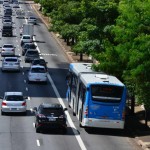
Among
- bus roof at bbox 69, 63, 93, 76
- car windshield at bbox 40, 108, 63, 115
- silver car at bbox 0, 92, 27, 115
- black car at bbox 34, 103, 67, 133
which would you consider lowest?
silver car at bbox 0, 92, 27, 115

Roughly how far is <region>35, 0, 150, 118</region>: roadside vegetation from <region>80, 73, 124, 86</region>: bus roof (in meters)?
0.66

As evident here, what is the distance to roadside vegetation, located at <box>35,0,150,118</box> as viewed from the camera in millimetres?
36094

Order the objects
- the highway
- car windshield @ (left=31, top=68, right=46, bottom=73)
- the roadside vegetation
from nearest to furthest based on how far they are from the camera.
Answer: the roadside vegetation, the highway, car windshield @ (left=31, top=68, right=46, bottom=73)

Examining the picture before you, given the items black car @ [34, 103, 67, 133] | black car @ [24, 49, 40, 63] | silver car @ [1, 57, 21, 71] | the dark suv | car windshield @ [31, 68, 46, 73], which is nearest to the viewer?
black car @ [34, 103, 67, 133]

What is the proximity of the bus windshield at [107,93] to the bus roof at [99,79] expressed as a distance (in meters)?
0.25

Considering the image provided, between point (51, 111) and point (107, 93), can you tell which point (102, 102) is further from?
point (51, 111)

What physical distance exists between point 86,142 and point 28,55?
45.8m

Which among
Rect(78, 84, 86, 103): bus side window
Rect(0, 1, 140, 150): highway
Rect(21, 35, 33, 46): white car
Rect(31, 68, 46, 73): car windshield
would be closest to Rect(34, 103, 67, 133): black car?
Rect(0, 1, 140, 150): highway

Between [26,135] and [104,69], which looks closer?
[26,135]

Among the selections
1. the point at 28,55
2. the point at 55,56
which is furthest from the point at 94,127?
the point at 55,56

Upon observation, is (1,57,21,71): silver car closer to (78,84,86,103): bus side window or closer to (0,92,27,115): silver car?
(0,92,27,115): silver car

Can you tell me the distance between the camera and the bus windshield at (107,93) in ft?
134

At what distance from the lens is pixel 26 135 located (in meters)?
41.1

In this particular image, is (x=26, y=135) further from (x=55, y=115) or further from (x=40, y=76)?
(x=40, y=76)
